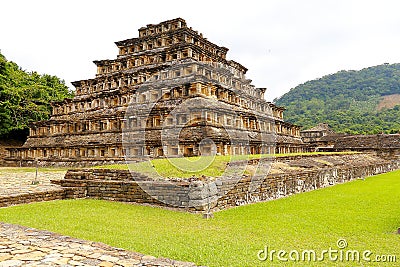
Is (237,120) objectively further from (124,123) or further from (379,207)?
(379,207)

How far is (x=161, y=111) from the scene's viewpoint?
23.0 metres

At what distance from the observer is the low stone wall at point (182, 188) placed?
911 cm

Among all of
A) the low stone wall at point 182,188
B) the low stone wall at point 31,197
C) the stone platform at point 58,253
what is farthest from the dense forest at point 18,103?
the stone platform at point 58,253

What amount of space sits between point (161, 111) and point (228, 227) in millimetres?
16444

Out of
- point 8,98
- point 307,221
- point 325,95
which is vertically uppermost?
point 325,95

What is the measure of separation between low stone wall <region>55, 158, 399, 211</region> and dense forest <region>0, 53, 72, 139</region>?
85.1 feet

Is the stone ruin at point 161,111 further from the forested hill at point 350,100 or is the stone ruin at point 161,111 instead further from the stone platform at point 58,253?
the forested hill at point 350,100

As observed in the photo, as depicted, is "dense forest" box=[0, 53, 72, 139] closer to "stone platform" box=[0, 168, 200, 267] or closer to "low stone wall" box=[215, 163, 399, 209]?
"low stone wall" box=[215, 163, 399, 209]

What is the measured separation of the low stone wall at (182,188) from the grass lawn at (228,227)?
1.37 feet

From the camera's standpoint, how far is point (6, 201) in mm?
9461

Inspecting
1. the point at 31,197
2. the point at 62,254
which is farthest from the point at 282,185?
the point at 62,254

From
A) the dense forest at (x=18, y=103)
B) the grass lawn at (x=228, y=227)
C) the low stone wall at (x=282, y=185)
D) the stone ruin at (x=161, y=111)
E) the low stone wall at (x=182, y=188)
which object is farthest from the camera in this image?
the dense forest at (x=18, y=103)

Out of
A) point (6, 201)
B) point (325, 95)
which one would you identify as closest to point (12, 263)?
point (6, 201)

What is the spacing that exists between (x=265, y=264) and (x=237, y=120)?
1933cm
